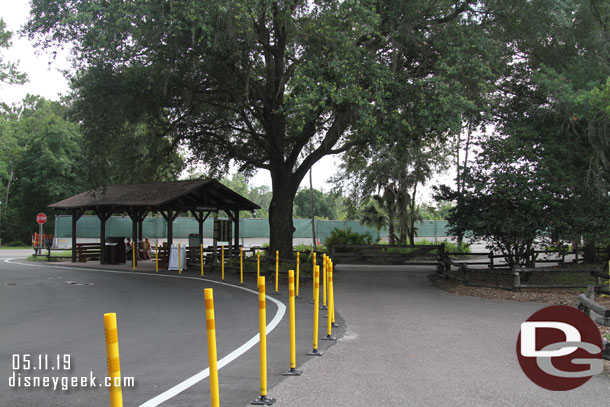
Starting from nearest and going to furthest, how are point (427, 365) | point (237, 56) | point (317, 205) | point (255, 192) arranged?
point (427, 365) → point (237, 56) → point (317, 205) → point (255, 192)

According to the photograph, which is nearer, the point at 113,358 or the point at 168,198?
the point at 113,358

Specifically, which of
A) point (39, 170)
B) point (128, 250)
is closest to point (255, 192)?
point (39, 170)

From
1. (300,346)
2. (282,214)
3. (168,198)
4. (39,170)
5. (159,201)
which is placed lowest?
(300,346)

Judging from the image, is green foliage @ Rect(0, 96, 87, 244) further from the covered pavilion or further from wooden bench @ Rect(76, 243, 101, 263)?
the covered pavilion

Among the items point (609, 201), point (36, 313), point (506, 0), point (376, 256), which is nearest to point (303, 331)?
point (36, 313)

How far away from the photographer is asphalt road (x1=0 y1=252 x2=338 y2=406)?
19.1 ft

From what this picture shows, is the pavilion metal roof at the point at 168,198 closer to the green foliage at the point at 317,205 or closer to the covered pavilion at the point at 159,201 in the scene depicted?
the covered pavilion at the point at 159,201

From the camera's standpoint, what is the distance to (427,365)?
6957 millimetres

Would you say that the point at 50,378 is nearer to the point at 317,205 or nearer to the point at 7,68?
the point at 7,68

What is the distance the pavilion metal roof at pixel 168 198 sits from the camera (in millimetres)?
24016

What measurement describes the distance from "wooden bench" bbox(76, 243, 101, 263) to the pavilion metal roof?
234cm

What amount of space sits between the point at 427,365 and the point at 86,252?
84.2 feet

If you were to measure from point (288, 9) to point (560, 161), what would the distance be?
9.40 metres

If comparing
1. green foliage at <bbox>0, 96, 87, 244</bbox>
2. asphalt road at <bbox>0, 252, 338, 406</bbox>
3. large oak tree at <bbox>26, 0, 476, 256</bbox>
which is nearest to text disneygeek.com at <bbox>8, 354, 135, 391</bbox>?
asphalt road at <bbox>0, 252, 338, 406</bbox>
